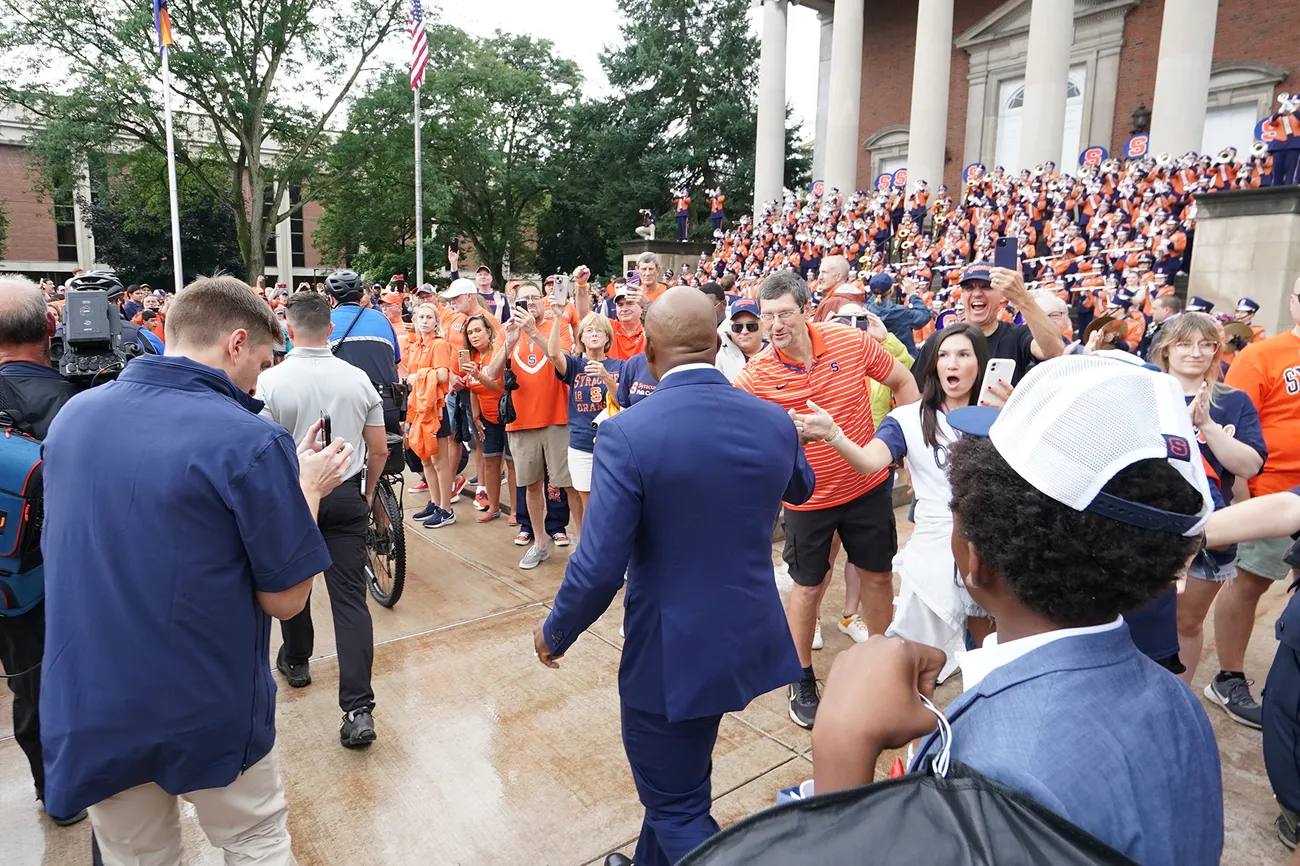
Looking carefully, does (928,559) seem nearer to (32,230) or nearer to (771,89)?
Answer: (771,89)

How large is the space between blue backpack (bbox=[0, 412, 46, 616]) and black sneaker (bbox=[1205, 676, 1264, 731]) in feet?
16.6

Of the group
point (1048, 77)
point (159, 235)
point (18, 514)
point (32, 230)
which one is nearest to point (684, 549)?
point (18, 514)

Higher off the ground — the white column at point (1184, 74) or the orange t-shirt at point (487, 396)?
the white column at point (1184, 74)

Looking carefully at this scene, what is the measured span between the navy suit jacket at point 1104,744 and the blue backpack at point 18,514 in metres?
2.93

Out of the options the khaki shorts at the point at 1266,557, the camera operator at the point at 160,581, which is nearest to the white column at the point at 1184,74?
the khaki shorts at the point at 1266,557

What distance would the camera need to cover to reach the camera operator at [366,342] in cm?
492

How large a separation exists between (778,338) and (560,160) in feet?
112

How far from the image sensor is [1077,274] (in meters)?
10.8

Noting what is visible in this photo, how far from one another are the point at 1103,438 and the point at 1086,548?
0.15m

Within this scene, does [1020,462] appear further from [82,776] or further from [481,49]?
[481,49]

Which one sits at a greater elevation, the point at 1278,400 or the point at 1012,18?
the point at 1012,18

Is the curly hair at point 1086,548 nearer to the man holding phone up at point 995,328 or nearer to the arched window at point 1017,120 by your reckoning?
the man holding phone up at point 995,328

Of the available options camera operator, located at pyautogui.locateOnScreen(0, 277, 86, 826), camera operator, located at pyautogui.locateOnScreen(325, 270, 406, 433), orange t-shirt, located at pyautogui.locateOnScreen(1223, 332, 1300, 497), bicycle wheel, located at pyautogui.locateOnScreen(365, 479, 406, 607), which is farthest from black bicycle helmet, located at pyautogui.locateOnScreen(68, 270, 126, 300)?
orange t-shirt, located at pyautogui.locateOnScreen(1223, 332, 1300, 497)

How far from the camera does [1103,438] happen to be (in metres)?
1.04
